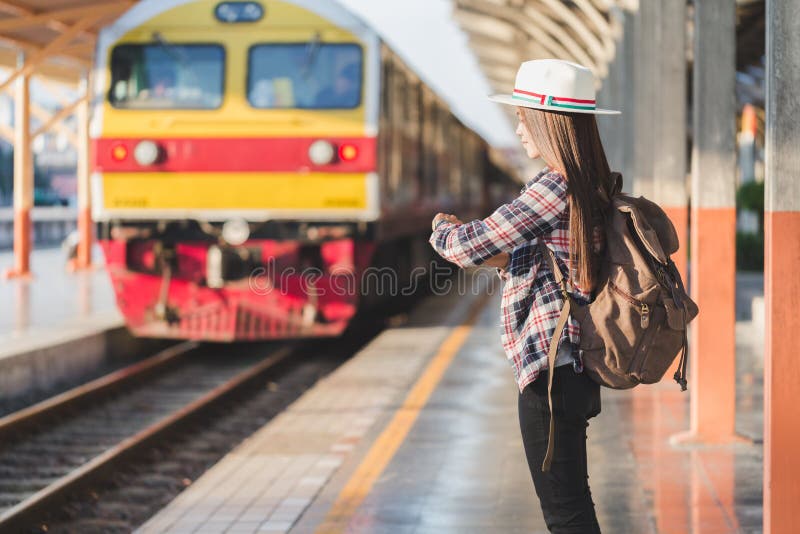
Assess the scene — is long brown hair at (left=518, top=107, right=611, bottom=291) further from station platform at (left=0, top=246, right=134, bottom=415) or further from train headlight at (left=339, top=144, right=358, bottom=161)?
train headlight at (left=339, top=144, right=358, bottom=161)

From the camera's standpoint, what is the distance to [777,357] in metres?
4.61

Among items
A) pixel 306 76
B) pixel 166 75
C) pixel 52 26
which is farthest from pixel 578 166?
pixel 52 26

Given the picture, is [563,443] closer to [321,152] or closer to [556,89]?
[556,89]

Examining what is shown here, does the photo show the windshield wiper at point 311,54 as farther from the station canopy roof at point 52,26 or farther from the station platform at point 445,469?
the station canopy roof at point 52,26

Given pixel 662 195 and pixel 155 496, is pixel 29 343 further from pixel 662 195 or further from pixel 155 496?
pixel 662 195

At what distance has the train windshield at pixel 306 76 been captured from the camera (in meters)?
11.7

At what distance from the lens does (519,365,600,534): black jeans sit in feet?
11.4

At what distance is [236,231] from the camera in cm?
1150

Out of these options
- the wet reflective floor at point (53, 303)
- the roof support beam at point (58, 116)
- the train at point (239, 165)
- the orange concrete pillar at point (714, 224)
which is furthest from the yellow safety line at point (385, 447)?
the roof support beam at point (58, 116)

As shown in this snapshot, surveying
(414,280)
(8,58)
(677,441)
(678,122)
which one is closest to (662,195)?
(678,122)

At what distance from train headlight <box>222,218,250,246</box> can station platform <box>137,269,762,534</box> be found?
6.01ft

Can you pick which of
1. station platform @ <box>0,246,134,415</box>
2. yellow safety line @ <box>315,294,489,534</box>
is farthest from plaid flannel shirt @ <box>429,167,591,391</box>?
station platform @ <box>0,246,134,415</box>

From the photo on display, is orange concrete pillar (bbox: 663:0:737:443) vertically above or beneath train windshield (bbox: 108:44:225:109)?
beneath

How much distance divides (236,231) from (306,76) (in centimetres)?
153
